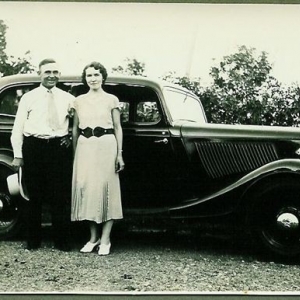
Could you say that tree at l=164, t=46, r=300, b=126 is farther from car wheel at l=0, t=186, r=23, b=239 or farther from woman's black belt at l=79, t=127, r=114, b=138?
car wheel at l=0, t=186, r=23, b=239

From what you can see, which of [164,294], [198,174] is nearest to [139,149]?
[198,174]

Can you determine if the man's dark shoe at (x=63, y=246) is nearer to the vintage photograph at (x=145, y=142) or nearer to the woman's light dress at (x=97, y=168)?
the vintage photograph at (x=145, y=142)

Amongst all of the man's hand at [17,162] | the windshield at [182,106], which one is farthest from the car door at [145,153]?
the man's hand at [17,162]

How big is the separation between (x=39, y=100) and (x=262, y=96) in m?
1.89

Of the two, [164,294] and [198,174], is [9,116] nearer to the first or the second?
[198,174]

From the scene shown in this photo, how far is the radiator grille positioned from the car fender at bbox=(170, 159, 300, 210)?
0.08 metres

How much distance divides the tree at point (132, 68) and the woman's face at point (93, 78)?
183 millimetres

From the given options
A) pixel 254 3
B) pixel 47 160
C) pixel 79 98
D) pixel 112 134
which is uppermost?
pixel 254 3

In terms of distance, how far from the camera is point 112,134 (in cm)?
389

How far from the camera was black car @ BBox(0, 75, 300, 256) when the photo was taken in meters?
3.86

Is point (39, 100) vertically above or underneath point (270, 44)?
underneath

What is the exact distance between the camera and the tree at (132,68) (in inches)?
156

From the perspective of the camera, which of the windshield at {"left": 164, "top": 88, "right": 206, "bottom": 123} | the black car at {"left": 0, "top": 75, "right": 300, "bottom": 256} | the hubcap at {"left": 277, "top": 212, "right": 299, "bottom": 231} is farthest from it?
the windshield at {"left": 164, "top": 88, "right": 206, "bottom": 123}

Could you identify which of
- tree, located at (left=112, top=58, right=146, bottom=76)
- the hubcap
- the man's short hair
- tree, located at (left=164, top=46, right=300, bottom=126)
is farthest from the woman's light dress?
the hubcap
